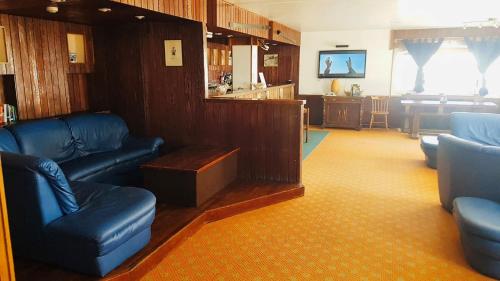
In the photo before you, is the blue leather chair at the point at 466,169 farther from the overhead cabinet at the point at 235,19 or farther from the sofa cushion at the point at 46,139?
the sofa cushion at the point at 46,139

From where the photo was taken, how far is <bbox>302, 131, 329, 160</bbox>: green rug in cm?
679

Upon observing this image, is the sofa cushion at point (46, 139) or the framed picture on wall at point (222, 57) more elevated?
the framed picture on wall at point (222, 57)

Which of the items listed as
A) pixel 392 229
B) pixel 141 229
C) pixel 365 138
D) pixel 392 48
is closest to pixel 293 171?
pixel 392 229

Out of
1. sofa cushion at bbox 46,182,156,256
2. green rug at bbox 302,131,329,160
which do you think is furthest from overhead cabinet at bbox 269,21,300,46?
sofa cushion at bbox 46,182,156,256

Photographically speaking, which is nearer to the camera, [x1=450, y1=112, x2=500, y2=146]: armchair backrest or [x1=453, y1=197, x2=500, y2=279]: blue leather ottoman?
[x1=453, y1=197, x2=500, y2=279]: blue leather ottoman

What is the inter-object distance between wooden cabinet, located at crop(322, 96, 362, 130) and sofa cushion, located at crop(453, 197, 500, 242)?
5.96m

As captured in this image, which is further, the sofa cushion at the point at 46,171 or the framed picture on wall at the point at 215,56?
the framed picture on wall at the point at 215,56

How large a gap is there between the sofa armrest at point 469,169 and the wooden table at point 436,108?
4.48m

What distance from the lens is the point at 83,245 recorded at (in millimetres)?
2461

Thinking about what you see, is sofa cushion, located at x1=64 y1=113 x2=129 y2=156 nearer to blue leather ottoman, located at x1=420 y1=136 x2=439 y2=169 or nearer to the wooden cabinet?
blue leather ottoman, located at x1=420 y1=136 x2=439 y2=169

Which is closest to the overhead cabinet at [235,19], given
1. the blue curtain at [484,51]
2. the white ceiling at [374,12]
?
the white ceiling at [374,12]

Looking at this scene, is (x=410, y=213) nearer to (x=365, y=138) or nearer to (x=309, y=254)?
(x=309, y=254)

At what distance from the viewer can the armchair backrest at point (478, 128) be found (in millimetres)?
4816

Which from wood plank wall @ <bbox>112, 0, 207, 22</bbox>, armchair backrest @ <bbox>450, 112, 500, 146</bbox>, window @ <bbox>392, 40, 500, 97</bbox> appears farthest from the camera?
window @ <bbox>392, 40, 500, 97</bbox>
